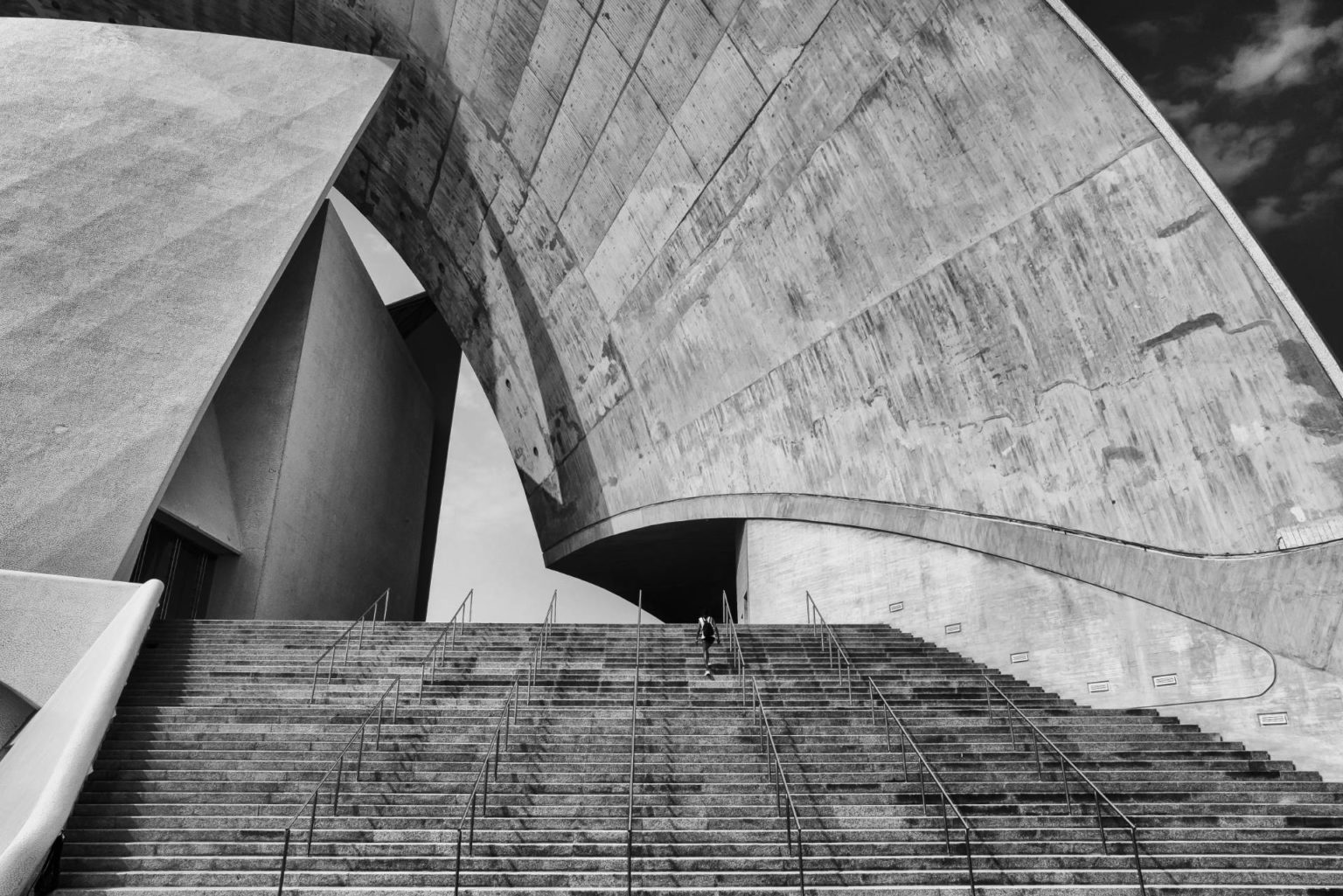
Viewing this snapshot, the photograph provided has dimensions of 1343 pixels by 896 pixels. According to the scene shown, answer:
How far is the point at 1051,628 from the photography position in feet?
33.6

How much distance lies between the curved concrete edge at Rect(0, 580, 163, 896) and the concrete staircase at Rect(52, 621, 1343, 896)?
0.24 metres

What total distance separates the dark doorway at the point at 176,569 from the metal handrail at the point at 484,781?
8.44 metres

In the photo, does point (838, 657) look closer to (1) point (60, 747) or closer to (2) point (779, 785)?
(2) point (779, 785)

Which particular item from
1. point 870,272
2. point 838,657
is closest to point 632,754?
point 838,657

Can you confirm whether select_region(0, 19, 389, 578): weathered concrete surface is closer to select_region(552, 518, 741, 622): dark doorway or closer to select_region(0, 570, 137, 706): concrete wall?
select_region(0, 570, 137, 706): concrete wall

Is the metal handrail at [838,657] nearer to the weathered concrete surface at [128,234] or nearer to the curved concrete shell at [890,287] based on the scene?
the curved concrete shell at [890,287]

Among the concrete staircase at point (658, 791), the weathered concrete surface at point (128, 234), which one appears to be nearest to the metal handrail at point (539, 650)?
the concrete staircase at point (658, 791)

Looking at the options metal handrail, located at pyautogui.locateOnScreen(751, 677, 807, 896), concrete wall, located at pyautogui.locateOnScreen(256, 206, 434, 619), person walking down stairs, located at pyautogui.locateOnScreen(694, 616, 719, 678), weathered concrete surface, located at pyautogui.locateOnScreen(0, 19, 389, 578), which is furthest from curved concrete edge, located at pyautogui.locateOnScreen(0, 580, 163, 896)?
concrete wall, located at pyautogui.locateOnScreen(256, 206, 434, 619)

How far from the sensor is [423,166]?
64.7 ft

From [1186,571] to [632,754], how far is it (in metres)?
5.54

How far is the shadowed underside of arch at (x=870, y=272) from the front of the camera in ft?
29.6

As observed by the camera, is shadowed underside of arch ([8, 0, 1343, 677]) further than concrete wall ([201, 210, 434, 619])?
No

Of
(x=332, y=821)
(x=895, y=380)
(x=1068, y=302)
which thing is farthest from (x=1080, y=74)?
(x=332, y=821)

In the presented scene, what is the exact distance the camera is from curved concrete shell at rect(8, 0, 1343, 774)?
8883 mm
